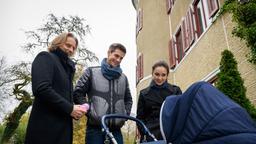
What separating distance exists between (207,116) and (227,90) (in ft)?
14.2

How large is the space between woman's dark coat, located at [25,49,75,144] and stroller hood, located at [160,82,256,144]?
3.32 ft

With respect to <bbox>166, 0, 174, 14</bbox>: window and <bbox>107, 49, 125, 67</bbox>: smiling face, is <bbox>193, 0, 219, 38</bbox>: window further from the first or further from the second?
<bbox>107, 49, 125, 67</bbox>: smiling face

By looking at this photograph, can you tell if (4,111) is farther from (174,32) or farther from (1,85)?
(174,32)

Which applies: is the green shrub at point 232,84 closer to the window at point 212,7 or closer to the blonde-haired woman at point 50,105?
the window at point 212,7

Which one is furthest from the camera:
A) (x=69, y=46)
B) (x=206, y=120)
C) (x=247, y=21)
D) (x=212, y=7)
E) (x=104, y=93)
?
(x=212, y=7)

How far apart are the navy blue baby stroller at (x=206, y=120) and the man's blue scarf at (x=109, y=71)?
1326 millimetres

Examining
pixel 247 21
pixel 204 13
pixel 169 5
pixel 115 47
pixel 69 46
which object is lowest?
pixel 69 46

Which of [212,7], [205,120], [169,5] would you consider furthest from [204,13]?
[205,120]

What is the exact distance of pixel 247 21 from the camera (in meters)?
6.55

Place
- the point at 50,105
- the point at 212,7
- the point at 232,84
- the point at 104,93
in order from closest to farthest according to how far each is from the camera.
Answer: the point at 50,105 → the point at 104,93 → the point at 232,84 → the point at 212,7

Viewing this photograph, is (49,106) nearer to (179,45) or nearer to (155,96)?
(155,96)

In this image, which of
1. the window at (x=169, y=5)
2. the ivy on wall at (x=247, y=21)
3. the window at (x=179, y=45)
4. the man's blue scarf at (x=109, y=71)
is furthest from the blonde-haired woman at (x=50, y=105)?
the window at (x=169, y=5)

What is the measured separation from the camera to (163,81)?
394cm

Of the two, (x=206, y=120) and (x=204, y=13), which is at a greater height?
(x=204, y=13)
